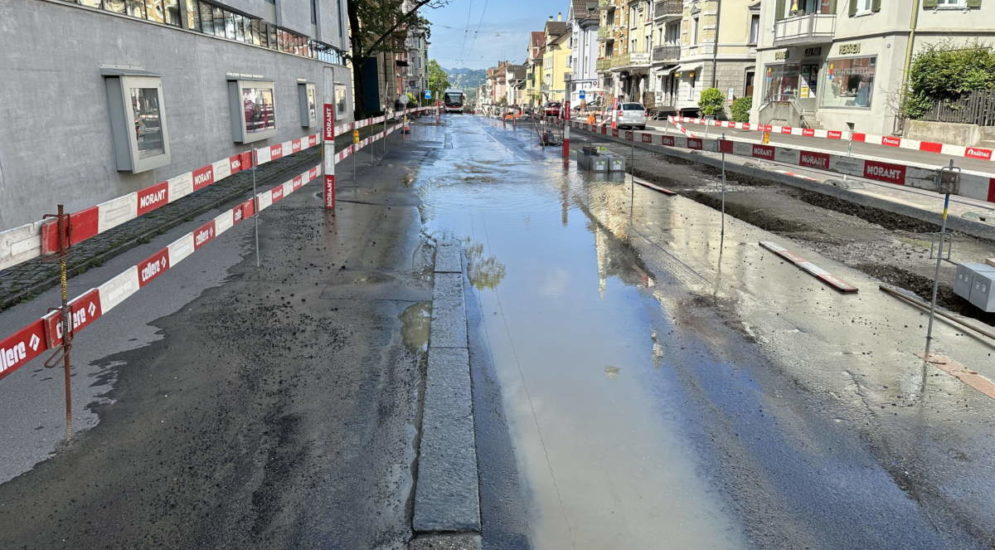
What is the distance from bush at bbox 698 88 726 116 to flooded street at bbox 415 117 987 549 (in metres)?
41.3

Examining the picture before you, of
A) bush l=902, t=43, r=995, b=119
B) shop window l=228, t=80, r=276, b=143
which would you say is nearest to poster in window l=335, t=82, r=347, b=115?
shop window l=228, t=80, r=276, b=143

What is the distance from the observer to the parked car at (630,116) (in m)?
43.9

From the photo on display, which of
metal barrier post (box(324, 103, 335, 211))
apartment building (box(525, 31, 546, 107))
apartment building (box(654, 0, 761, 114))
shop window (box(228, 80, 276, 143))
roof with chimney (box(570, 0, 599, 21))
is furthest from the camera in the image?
apartment building (box(525, 31, 546, 107))

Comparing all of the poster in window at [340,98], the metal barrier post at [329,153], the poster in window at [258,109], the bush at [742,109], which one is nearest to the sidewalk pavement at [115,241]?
the metal barrier post at [329,153]

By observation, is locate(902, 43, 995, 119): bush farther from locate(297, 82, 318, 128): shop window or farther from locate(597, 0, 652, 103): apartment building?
locate(597, 0, 652, 103): apartment building

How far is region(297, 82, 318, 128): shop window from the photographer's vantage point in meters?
30.9

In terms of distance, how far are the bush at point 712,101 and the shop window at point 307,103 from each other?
92.9 feet

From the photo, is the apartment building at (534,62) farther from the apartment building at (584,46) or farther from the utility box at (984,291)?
the utility box at (984,291)

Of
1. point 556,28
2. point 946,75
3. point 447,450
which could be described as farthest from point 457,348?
point 556,28

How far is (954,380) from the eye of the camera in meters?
5.48

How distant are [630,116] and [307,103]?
21810 millimetres

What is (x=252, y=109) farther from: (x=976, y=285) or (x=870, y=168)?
(x=976, y=285)

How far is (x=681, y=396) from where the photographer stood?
5.16m

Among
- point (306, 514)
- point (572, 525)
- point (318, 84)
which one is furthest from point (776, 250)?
point (318, 84)
